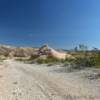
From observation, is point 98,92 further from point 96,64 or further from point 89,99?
point 96,64

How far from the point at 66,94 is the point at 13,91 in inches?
95.2

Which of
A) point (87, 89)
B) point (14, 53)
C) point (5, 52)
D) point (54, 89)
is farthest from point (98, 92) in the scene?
point (5, 52)

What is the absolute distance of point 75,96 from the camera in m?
9.53

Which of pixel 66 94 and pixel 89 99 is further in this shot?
pixel 66 94

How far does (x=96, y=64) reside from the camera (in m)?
20.6

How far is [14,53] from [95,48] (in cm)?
5774

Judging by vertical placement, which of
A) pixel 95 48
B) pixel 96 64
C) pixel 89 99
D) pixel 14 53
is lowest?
pixel 89 99

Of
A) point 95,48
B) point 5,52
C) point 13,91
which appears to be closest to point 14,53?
point 5,52

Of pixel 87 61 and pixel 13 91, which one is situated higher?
pixel 87 61

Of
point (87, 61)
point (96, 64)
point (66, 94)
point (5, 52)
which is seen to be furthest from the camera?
point (5, 52)

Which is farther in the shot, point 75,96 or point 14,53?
point 14,53

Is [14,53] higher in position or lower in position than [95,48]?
higher

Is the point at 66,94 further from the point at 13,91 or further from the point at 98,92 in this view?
the point at 13,91

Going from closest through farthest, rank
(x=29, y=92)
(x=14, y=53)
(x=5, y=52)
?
(x=29, y=92)
(x=14, y=53)
(x=5, y=52)
